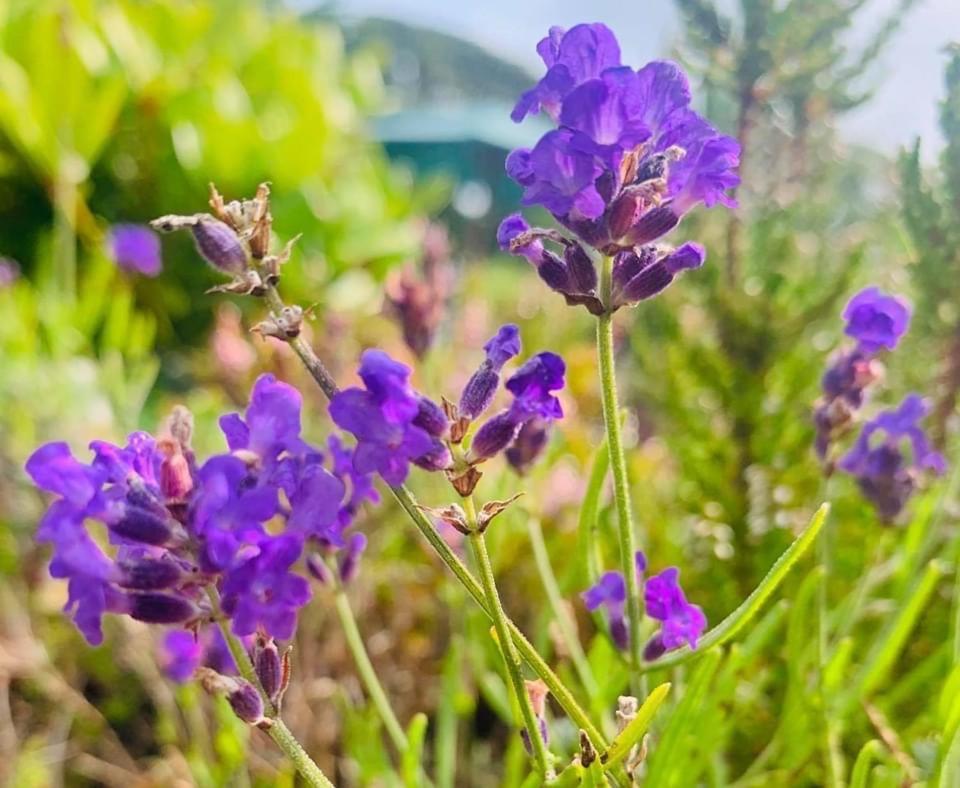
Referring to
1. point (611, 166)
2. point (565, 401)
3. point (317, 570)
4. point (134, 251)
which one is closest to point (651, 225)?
point (611, 166)

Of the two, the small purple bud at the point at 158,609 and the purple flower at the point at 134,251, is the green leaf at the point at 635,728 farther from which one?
the purple flower at the point at 134,251

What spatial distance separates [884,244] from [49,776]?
152 centimetres

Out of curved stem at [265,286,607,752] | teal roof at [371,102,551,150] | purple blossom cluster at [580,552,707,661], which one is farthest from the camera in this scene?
teal roof at [371,102,551,150]

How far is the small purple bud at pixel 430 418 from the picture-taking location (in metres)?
0.53

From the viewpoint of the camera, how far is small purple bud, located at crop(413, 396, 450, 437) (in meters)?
0.53

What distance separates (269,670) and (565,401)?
1.48 metres

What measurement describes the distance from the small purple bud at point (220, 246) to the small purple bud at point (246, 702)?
230 millimetres

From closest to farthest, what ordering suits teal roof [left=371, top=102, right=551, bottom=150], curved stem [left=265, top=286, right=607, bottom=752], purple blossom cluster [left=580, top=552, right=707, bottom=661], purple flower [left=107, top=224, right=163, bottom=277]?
curved stem [left=265, top=286, right=607, bottom=752] < purple blossom cluster [left=580, top=552, right=707, bottom=661] < purple flower [left=107, top=224, right=163, bottom=277] < teal roof [left=371, top=102, right=551, bottom=150]

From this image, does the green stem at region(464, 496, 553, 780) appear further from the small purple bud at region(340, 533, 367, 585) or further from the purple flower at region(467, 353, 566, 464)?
the small purple bud at region(340, 533, 367, 585)

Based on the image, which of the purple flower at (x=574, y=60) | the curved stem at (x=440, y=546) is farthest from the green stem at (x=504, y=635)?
the purple flower at (x=574, y=60)

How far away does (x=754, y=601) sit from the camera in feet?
1.84

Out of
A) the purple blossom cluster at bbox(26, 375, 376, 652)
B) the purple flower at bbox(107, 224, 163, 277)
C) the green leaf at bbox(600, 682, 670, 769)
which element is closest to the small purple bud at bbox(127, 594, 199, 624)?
the purple blossom cluster at bbox(26, 375, 376, 652)

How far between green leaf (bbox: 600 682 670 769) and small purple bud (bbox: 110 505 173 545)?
0.28 meters

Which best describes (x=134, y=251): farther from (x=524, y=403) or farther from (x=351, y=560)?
(x=524, y=403)
